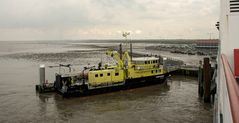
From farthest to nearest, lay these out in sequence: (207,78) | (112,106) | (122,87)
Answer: (122,87)
(112,106)
(207,78)

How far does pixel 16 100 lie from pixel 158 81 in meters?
14.1

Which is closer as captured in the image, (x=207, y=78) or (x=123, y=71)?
(x=207, y=78)

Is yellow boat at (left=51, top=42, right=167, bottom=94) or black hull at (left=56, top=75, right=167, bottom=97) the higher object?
yellow boat at (left=51, top=42, right=167, bottom=94)

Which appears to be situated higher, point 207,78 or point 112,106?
point 207,78

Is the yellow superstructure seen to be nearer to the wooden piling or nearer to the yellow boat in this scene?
the yellow boat

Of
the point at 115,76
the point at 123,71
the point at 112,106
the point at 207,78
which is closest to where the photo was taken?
the point at 207,78

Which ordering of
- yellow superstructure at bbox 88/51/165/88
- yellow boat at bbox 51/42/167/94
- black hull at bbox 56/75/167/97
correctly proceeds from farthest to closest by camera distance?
yellow superstructure at bbox 88/51/165/88 → yellow boat at bbox 51/42/167/94 → black hull at bbox 56/75/167/97

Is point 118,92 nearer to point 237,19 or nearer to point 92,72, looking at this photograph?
point 92,72

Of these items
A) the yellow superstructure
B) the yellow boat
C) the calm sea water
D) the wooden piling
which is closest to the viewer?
the calm sea water

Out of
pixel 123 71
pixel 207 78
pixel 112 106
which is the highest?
pixel 123 71

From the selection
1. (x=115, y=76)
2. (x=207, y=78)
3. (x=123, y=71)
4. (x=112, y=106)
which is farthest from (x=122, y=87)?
(x=207, y=78)

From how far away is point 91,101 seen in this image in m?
21.3

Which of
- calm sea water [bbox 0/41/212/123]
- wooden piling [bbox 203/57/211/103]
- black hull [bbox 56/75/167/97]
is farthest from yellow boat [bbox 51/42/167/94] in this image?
wooden piling [bbox 203/57/211/103]

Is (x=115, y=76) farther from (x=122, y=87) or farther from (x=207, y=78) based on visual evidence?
(x=207, y=78)
